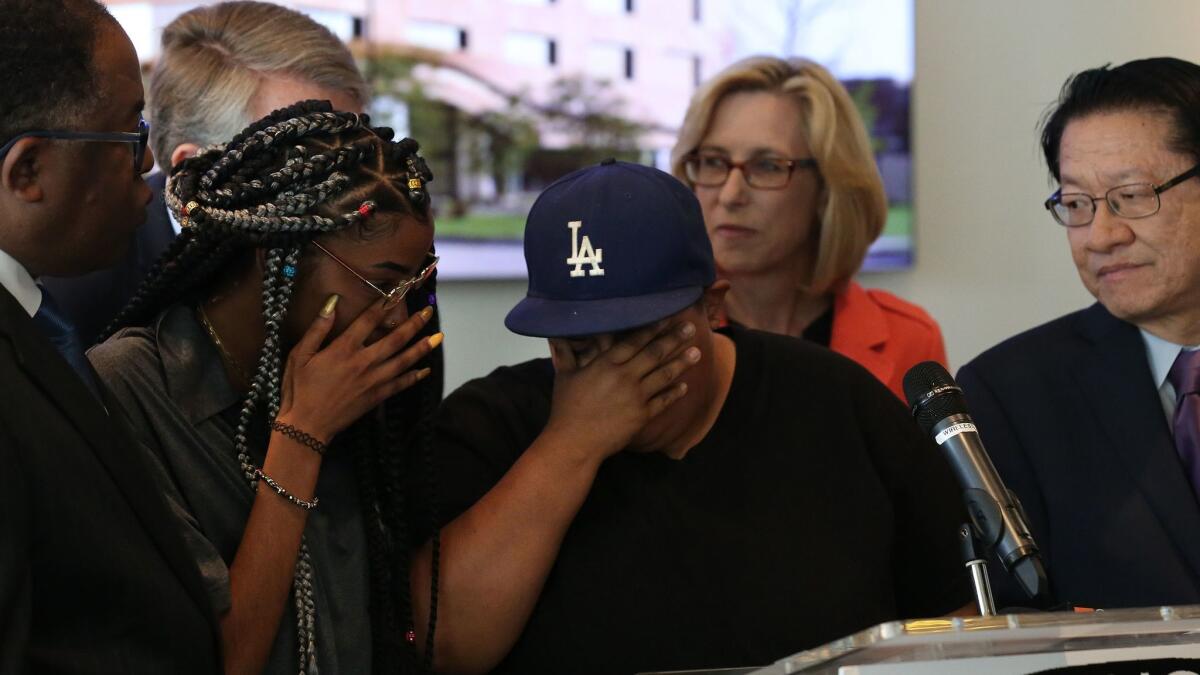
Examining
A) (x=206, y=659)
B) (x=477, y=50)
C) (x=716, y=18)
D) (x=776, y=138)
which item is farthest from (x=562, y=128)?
(x=206, y=659)

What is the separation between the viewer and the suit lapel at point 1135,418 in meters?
2.31

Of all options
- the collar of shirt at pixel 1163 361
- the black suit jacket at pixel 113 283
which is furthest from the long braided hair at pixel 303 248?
the collar of shirt at pixel 1163 361

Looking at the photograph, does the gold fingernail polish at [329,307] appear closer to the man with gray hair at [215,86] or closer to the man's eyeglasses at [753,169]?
the man with gray hair at [215,86]

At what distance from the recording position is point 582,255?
6.49 ft

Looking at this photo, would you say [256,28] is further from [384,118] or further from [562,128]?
[562,128]

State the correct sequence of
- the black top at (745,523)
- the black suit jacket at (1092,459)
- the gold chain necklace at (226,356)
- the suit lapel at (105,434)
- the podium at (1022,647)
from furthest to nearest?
1. the black suit jacket at (1092,459)
2. the black top at (745,523)
3. the gold chain necklace at (226,356)
4. the suit lapel at (105,434)
5. the podium at (1022,647)

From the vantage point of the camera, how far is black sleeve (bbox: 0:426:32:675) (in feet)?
4.43

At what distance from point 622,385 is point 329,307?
41cm

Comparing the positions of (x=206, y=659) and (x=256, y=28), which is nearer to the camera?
(x=206, y=659)

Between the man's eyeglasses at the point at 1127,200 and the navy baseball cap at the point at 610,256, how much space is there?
30.9 inches

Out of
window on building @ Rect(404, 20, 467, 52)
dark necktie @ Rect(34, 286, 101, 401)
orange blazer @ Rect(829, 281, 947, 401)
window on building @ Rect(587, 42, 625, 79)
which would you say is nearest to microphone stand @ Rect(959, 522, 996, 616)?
dark necktie @ Rect(34, 286, 101, 401)

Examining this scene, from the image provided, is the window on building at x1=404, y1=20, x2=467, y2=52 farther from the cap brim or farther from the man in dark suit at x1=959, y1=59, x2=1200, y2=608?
the cap brim

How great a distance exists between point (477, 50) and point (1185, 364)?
6.68 feet

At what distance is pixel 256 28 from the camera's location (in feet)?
8.24
